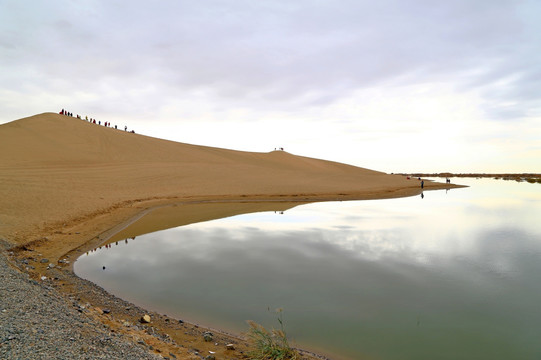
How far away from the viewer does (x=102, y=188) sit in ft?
100

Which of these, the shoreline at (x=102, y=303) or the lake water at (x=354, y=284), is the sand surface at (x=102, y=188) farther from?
the lake water at (x=354, y=284)

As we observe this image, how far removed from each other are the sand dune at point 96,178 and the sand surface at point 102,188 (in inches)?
2.5

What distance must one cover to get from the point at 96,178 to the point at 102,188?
17.4ft

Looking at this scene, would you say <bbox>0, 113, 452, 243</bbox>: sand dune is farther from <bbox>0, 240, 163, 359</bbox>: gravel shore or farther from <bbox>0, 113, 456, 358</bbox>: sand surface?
<bbox>0, 240, 163, 359</bbox>: gravel shore

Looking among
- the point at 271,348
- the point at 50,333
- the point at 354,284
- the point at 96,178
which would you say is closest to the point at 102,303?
the point at 50,333

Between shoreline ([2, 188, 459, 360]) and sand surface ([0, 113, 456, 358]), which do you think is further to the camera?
sand surface ([0, 113, 456, 358])

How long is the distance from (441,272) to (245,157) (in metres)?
67.4

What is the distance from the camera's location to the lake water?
6.73m

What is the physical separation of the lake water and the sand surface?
3343 millimetres

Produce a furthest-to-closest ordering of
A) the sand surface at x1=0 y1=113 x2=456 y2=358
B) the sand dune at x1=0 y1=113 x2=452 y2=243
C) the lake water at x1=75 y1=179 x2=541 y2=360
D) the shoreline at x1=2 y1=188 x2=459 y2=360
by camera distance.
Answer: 1. the sand dune at x1=0 y1=113 x2=452 y2=243
2. the sand surface at x1=0 y1=113 x2=456 y2=358
3. the lake water at x1=75 y1=179 x2=541 y2=360
4. the shoreline at x1=2 y1=188 x2=459 y2=360

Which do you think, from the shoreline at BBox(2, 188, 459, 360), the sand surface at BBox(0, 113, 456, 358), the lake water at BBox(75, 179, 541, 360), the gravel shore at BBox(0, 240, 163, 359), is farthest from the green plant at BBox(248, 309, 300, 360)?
the sand surface at BBox(0, 113, 456, 358)

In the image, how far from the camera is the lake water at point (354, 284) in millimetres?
6730

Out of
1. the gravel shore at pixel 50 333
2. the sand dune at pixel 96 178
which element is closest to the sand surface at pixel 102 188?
the sand dune at pixel 96 178

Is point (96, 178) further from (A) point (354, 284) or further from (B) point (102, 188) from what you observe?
(A) point (354, 284)
